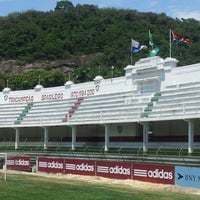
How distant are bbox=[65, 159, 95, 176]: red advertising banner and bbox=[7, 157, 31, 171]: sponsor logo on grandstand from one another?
6755 millimetres

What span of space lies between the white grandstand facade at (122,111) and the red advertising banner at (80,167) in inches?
271

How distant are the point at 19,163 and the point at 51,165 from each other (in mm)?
5564

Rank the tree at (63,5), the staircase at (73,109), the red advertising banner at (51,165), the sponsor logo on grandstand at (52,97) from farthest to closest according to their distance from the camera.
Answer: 1. the tree at (63,5)
2. the sponsor logo on grandstand at (52,97)
3. the staircase at (73,109)
4. the red advertising banner at (51,165)

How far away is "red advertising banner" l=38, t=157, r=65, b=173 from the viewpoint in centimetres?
5072

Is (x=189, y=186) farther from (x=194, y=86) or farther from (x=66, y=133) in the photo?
(x=66, y=133)

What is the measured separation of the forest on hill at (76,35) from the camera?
13088 centimetres

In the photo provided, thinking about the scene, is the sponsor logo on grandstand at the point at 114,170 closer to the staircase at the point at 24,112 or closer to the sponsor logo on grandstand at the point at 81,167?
the sponsor logo on grandstand at the point at 81,167

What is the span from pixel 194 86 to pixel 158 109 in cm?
403

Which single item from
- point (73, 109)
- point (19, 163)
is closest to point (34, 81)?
point (73, 109)

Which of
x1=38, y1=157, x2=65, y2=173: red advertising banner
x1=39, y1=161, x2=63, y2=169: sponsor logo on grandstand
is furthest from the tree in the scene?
x1=39, y1=161, x2=63, y2=169: sponsor logo on grandstand

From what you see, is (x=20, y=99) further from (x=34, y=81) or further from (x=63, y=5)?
(x=63, y=5)

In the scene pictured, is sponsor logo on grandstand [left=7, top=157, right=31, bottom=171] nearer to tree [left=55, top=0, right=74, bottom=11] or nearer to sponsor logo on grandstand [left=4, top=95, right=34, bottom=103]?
sponsor logo on grandstand [left=4, top=95, right=34, bottom=103]

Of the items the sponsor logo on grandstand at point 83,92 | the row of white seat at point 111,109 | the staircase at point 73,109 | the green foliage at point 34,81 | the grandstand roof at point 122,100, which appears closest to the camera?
the grandstand roof at point 122,100

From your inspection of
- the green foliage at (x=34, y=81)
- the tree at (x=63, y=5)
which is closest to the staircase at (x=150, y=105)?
the green foliage at (x=34, y=81)
